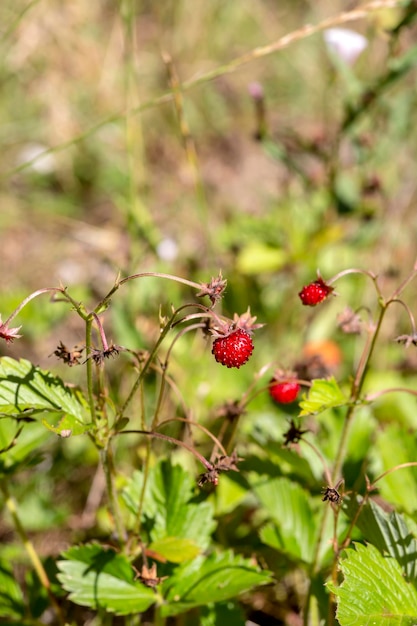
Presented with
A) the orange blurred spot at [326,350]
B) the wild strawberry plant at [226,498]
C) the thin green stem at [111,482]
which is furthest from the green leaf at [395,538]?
the orange blurred spot at [326,350]

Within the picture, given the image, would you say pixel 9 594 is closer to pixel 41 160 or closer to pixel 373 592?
pixel 373 592

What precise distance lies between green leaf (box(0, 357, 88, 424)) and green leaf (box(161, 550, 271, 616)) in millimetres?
382

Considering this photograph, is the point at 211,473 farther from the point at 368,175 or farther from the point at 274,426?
the point at 368,175

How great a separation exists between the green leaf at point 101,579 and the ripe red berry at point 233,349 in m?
0.48

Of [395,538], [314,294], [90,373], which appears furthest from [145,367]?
[395,538]

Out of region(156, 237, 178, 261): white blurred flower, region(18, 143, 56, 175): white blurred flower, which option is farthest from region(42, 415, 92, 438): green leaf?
region(18, 143, 56, 175): white blurred flower

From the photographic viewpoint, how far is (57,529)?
1.86 m

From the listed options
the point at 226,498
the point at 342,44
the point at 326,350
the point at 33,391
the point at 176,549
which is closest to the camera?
the point at 33,391

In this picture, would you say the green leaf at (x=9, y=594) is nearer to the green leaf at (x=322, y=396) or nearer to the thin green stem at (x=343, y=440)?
the thin green stem at (x=343, y=440)

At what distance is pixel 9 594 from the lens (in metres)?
1.35

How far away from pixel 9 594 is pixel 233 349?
0.76 metres

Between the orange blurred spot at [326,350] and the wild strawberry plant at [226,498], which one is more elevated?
the orange blurred spot at [326,350]

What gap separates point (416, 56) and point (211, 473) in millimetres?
1416

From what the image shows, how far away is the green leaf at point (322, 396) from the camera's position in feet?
3.43
